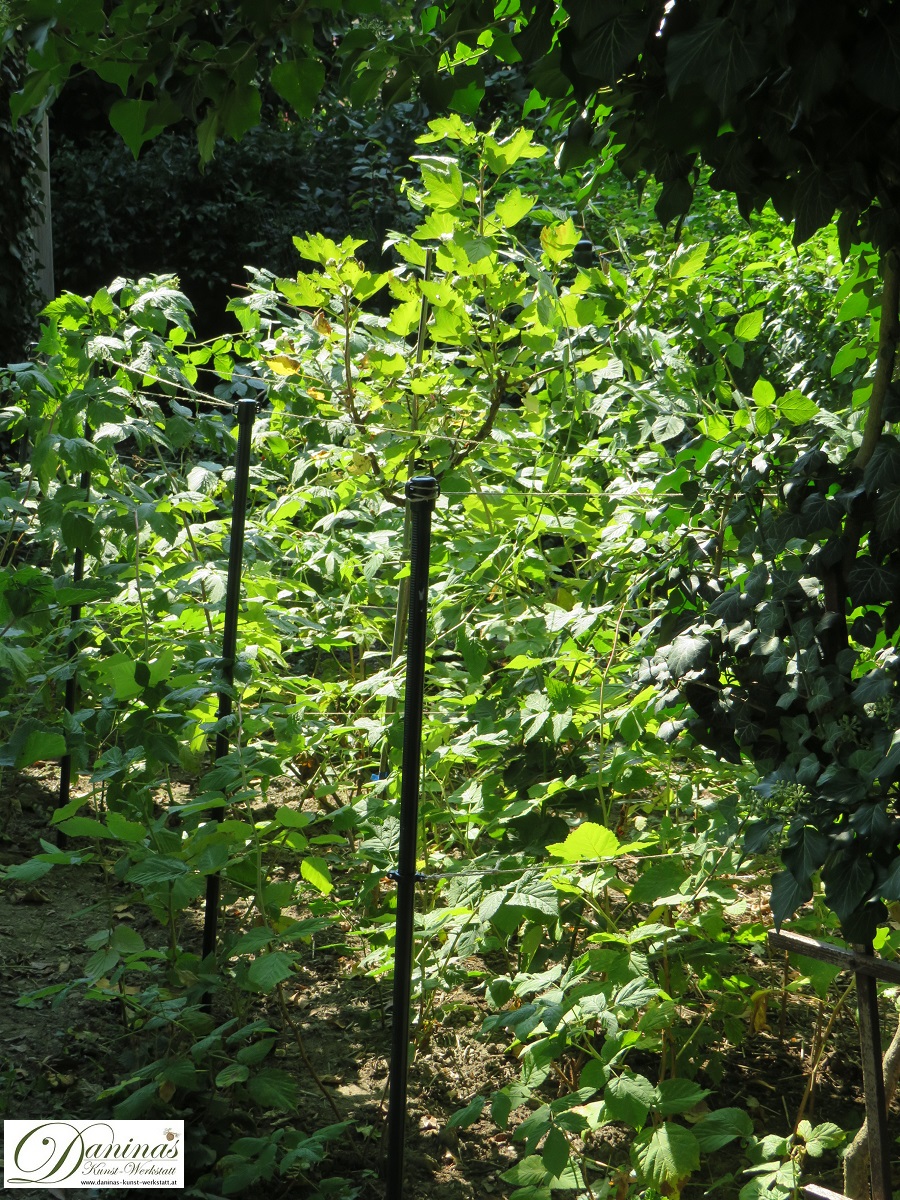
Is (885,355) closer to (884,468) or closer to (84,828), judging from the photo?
(884,468)

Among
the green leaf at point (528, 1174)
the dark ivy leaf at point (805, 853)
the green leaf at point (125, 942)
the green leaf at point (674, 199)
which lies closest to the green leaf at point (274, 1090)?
the green leaf at point (125, 942)

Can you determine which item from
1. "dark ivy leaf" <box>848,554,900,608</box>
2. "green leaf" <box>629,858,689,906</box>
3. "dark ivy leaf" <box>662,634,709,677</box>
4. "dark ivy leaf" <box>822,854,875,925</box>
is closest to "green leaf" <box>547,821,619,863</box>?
"green leaf" <box>629,858,689,906</box>

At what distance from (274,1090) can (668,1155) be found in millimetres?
644

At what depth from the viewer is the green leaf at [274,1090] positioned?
1765 millimetres

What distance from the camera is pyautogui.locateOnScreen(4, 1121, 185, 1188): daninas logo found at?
1802mm

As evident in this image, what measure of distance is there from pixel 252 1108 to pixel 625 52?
1865mm

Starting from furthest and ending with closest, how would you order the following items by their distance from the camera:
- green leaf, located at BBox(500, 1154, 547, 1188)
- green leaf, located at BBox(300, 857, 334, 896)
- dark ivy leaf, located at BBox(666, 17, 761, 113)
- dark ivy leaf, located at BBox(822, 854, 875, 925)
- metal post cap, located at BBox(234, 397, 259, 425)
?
metal post cap, located at BBox(234, 397, 259, 425) < green leaf, located at BBox(300, 857, 334, 896) < green leaf, located at BBox(500, 1154, 547, 1188) < dark ivy leaf, located at BBox(822, 854, 875, 925) < dark ivy leaf, located at BBox(666, 17, 761, 113)

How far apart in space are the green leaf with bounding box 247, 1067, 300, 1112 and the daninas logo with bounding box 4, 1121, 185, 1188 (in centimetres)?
17

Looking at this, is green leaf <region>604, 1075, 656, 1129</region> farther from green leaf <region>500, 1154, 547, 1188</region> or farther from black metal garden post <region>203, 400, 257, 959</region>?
black metal garden post <region>203, 400, 257, 959</region>

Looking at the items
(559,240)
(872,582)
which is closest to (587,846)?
(872,582)

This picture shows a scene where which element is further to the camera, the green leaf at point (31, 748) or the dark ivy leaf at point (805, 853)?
the green leaf at point (31, 748)

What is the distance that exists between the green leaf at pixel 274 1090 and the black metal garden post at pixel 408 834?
0.23 meters

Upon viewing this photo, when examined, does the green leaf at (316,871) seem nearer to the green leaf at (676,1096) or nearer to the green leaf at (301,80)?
the green leaf at (676,1096)

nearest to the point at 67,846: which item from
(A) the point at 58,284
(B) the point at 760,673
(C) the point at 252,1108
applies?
(C) the point at 252,1108
